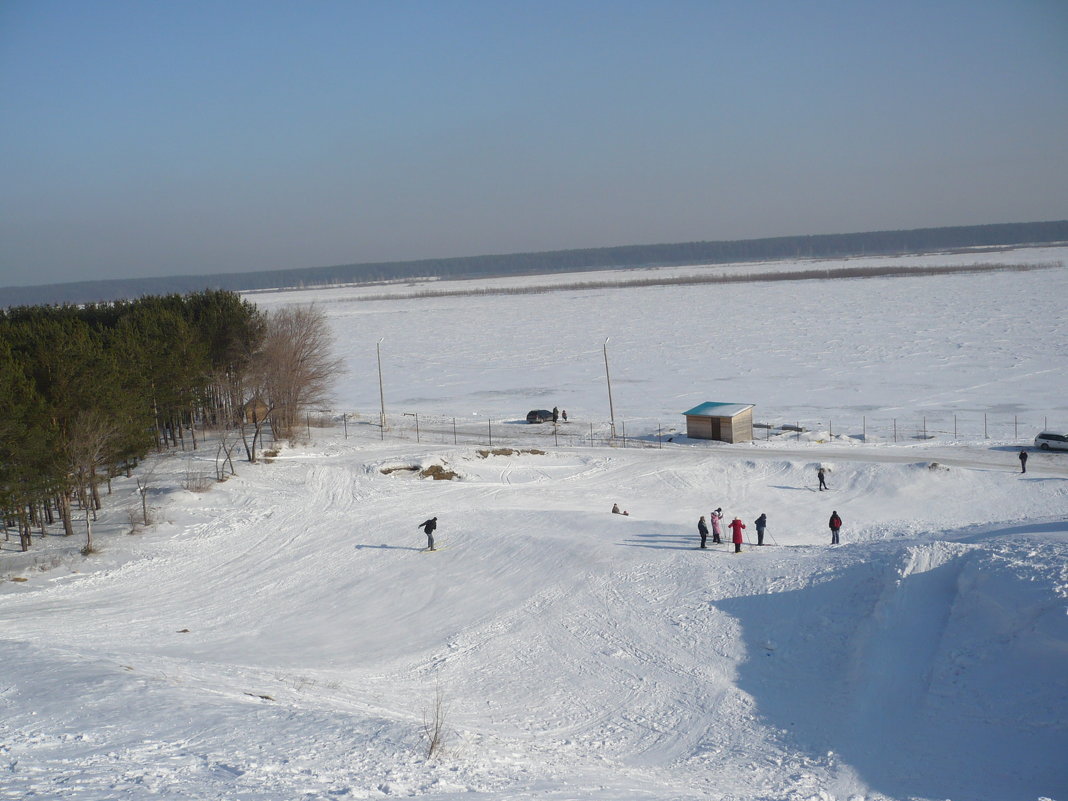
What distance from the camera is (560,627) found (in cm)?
2123

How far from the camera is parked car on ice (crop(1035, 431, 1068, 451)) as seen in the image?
123 feet

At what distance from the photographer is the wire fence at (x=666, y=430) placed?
141 feet

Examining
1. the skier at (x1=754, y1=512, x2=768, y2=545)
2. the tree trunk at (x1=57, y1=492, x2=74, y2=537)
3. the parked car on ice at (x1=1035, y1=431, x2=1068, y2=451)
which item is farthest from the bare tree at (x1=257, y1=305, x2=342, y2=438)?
the parked car on ice at (x1=1035, y1=431, x2=1068, y2=451)

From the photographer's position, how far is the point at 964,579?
18.2 m

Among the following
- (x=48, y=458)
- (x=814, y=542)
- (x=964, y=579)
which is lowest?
(x=814, y=542)

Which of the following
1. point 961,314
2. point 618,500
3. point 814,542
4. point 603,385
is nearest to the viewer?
point 814,542

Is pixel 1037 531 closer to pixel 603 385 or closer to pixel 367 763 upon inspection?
pixel 367 763

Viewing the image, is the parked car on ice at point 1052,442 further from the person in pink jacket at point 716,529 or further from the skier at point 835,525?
the person in pink jacket at point 716,529

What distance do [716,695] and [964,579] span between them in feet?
19.7

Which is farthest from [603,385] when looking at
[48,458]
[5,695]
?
[5,695]

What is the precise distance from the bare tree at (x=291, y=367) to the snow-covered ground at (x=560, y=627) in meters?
2.32

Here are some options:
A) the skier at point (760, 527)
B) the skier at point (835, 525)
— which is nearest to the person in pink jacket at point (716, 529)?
the skier at point (760, 527)

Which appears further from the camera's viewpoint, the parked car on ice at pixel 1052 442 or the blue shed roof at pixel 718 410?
the blue shed roof at pixel 718 410

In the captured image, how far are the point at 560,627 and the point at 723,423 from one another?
25.0m
